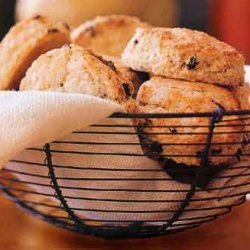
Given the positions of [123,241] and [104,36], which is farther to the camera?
[104,36]

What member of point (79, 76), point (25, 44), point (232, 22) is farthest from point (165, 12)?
point (79, 76)

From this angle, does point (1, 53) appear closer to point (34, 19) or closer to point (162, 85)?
point (34, 19)

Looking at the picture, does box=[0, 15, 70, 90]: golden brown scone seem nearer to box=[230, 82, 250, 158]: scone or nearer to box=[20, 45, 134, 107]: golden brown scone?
box=[20, 45, 134, 107]: golden brown scone

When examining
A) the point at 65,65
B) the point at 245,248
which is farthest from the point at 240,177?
the point at 65,65

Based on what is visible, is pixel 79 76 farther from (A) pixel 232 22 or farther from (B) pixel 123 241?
(A) pixel 232 22

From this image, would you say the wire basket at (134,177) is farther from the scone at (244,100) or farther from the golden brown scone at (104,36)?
the golden brown scone at (104,36)

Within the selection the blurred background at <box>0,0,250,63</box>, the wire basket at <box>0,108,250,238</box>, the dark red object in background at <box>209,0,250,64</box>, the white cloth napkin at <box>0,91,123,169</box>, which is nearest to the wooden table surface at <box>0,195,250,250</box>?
the wire basket at <box>0,108,250,238</box>
